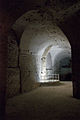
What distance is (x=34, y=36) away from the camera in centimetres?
873

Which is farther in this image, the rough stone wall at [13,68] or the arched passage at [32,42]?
the arched passage at [32,42]

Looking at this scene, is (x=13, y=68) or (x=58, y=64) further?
(x=58, y=64)

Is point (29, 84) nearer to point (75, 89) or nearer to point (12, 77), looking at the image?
point (12, 77)

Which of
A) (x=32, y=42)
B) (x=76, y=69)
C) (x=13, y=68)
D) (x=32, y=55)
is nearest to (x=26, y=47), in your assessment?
(x=32, y=42)

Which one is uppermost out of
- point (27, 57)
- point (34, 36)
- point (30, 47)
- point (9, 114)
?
point (34, 36)

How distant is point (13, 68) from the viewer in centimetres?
739

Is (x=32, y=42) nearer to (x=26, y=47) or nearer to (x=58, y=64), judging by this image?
(x=26, y=47)

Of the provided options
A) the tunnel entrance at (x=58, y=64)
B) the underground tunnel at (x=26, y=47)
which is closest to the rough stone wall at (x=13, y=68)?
the underground tunnel at (x=26, y=47)

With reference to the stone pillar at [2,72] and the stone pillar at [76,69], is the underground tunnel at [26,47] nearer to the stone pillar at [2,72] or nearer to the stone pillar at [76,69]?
the stone pillar at [76,69]

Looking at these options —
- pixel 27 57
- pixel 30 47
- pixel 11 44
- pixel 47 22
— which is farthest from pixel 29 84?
pixel 47 22

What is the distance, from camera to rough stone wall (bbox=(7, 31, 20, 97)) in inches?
276

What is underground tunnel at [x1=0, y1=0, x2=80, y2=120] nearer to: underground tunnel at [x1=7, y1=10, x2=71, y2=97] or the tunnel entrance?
underground tunnel at [x1=7, y1=10, x2=71, y2=97]

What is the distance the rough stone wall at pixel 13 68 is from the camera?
7008mm

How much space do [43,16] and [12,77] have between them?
9.96ft
